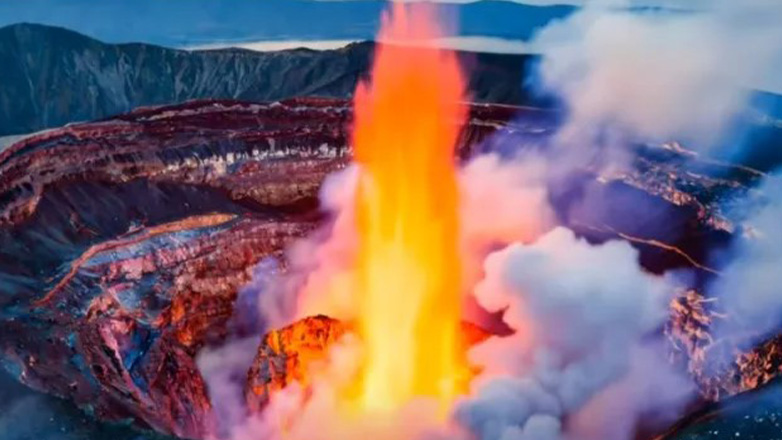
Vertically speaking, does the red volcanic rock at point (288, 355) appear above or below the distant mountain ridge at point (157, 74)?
below

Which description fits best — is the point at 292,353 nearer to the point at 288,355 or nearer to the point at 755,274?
the point at 288,355

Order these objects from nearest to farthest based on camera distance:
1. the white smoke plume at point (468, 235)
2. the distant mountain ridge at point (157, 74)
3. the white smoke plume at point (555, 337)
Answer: the white smoke plume at point (555, 337) → the white smoke plume at point (468, 235) → the distant mountain ridge at point (157, 74)

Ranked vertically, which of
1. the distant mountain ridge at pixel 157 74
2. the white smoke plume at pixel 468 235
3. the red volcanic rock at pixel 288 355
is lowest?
the red volcanic rock at pixel 288 355

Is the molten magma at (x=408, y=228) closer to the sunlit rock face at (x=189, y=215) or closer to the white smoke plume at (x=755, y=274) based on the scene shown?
the sunlit rock face at (x=189, y=215)

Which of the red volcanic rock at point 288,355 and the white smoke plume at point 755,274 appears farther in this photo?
the red volcanic rock at point 288,355

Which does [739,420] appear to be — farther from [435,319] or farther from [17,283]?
[17,283]

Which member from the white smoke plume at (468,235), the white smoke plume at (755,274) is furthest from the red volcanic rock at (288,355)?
the white smoke plume at (755,274)

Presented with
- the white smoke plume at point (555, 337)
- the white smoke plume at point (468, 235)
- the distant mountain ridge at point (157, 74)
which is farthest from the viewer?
the distant mountain ridge at point (157, 74)
